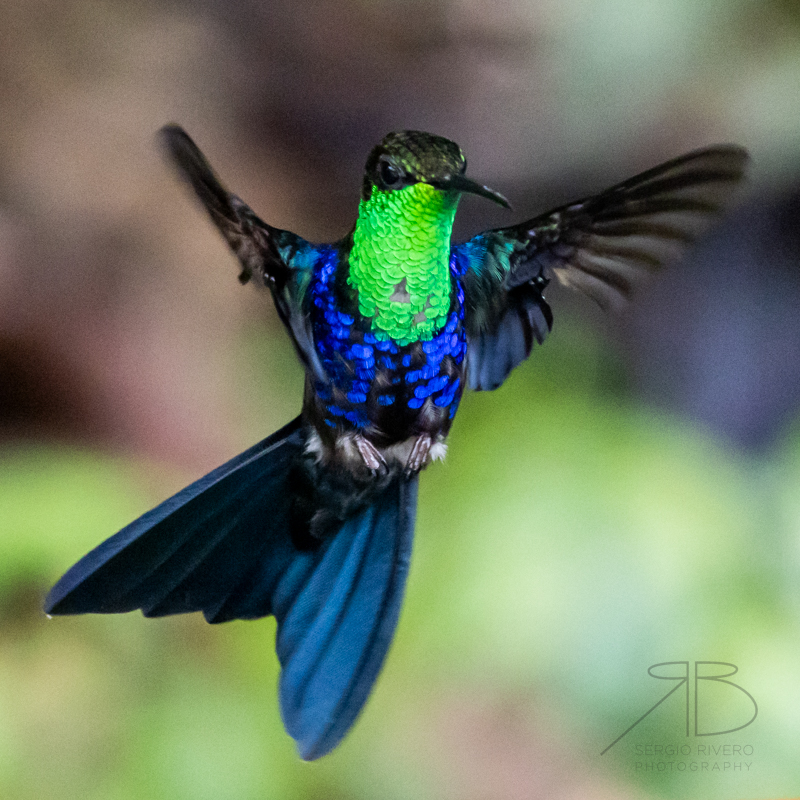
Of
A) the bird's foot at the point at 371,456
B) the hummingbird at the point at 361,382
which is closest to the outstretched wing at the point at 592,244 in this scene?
the hummingbird at the point at 361,382

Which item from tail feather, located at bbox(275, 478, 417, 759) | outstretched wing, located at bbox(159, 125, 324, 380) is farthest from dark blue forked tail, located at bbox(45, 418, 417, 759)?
outstretched wing, located at bbox(159, 125, 324, 380)

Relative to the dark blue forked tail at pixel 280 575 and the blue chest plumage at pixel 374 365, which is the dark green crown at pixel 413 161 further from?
the dark blue forked tail at pixel 280 575

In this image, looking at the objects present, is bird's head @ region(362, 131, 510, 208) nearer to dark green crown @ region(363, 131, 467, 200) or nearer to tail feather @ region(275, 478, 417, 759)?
dark green crown @ region(363, 131, 467, 200)

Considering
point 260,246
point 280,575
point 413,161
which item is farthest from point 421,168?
point 280,575

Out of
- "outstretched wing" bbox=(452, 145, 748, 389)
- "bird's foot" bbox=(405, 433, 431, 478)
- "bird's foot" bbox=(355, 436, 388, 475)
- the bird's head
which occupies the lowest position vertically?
"bird's foot" bbox=(355, 436, 388, 475)

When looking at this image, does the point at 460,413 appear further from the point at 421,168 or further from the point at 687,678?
the point at 687,678

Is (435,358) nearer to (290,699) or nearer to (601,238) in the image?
(601,238)
